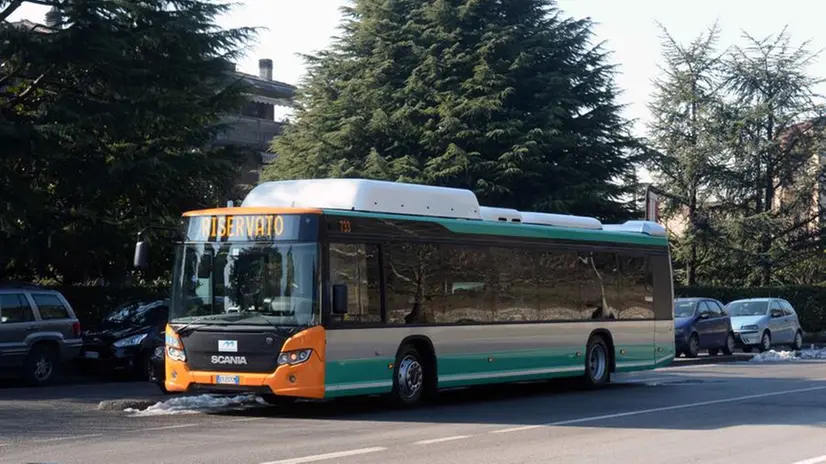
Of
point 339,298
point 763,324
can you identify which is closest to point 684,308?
point 763,324

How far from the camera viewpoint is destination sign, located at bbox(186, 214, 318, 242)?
52.1 feet

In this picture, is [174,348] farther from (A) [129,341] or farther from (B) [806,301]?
(B) [806,301]

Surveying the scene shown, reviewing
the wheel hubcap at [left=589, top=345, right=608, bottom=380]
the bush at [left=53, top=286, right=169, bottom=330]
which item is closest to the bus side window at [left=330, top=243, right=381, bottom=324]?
the wheel hubcap at [left=589, top=345, right=608, bottom=380]

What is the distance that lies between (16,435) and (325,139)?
30.3 m

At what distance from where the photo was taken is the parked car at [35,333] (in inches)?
851

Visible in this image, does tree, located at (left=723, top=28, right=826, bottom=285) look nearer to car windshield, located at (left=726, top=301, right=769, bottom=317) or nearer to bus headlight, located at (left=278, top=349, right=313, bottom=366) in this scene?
car windshield, located at (left=726, top=301, right=769, bottom=317)

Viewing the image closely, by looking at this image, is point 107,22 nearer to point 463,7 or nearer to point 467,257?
point 467,257

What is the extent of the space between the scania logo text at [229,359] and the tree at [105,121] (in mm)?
9537

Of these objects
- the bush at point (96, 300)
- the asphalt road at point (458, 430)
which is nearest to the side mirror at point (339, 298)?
the asphalt road at point (458, 430)

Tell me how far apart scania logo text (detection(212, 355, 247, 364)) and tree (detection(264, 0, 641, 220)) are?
25001 mm

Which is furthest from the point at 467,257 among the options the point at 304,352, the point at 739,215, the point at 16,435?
the point at 739,215

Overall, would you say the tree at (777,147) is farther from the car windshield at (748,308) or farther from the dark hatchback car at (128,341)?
the dark hatchback car at (128,341)

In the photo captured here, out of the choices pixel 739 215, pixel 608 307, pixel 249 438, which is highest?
pixel 739 215

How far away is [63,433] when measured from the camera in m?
14.0
